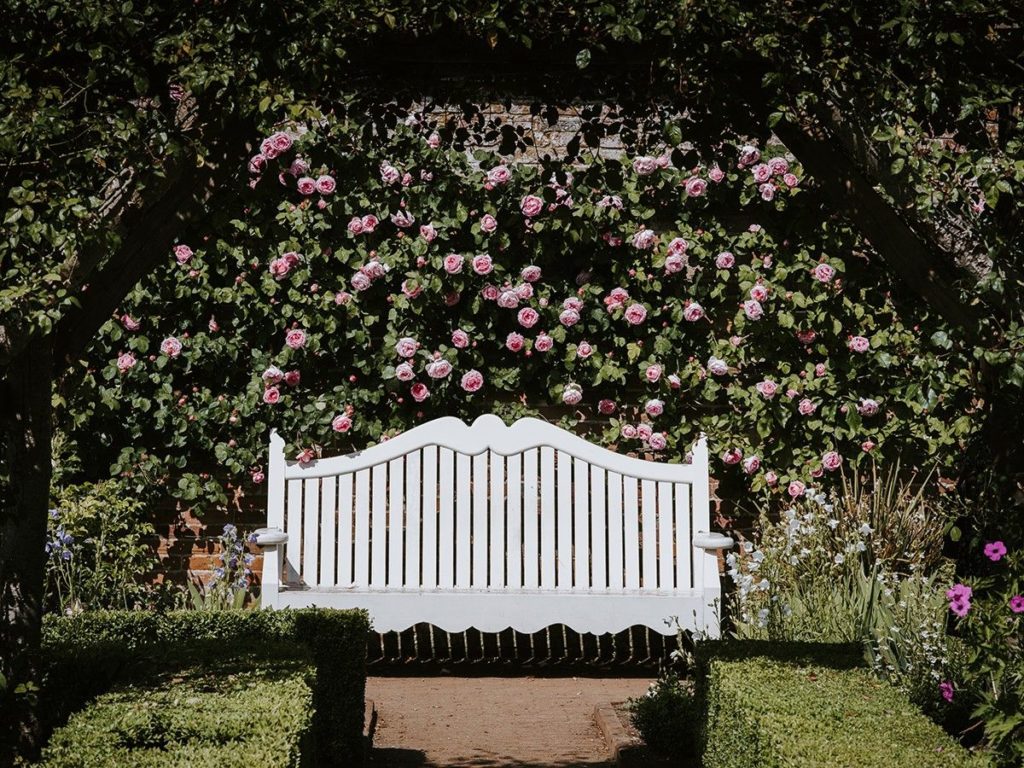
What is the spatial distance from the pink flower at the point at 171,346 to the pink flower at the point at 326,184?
1.06 metres

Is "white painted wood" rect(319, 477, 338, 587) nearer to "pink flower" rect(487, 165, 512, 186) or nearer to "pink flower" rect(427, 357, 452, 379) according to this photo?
"pink flower" rect(427, 357, 452, 379)

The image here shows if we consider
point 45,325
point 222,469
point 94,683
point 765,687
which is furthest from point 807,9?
point 222,469

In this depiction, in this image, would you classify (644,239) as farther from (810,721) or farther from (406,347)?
(810,721)

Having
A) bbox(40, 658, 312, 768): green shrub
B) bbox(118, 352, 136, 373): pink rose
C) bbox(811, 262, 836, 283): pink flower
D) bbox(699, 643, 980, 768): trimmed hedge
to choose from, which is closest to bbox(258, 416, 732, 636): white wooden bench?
bbox(118, 352, 136, 373): pink rose

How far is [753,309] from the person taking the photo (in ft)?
21.4

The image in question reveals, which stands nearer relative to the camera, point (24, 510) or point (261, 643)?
point (24, 510)

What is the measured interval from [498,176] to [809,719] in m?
3.99

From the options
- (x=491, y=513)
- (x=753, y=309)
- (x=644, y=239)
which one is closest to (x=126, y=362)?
(x=491, y=513)

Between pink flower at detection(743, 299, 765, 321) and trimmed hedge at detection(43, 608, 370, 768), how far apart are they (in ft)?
9.17

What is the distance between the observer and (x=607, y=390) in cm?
670

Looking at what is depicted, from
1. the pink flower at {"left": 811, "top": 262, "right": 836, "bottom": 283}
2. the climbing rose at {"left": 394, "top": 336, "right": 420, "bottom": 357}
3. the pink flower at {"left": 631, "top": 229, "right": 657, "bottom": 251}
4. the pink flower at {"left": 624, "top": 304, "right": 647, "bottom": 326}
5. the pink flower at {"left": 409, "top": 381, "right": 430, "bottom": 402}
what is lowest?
the pink flower at {"left": 409, "top": 381, "right": 430, "bottom": 402}

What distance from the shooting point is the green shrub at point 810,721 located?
2.96 metres

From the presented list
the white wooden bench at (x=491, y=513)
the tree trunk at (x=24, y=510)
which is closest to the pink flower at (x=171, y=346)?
the white wooden bench at (x=491, y=513)

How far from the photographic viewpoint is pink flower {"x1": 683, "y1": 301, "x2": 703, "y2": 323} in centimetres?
660
